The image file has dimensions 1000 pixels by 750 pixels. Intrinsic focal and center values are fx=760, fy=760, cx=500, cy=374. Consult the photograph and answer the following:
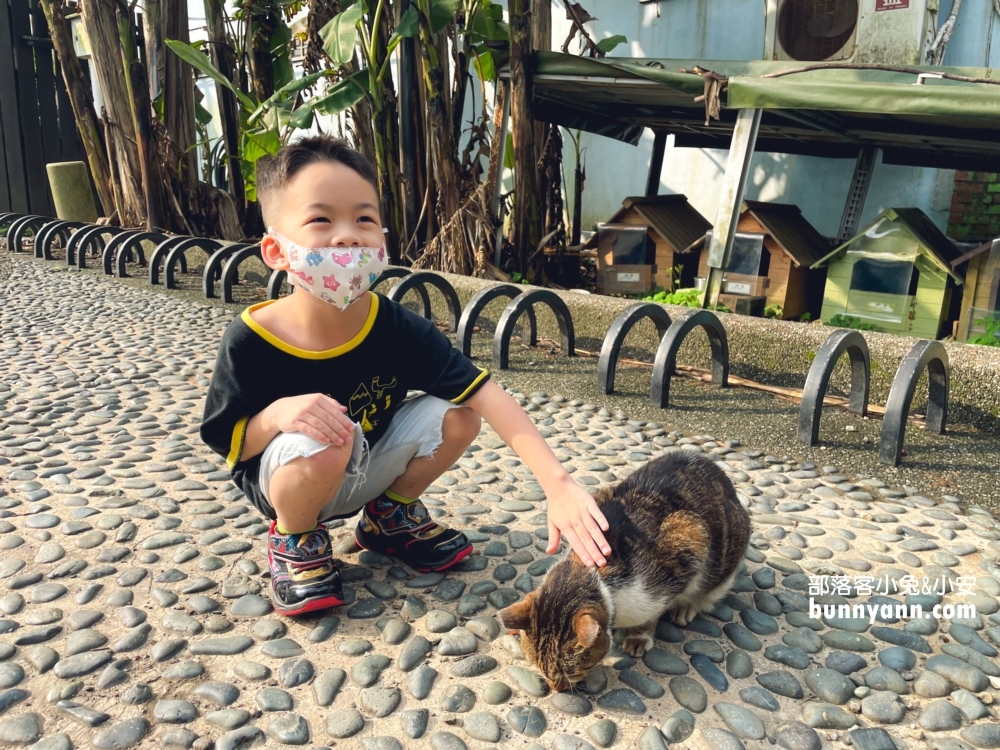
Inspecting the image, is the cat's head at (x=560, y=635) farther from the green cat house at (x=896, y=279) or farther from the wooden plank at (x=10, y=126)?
the wooden plank at (x=10, y=126)

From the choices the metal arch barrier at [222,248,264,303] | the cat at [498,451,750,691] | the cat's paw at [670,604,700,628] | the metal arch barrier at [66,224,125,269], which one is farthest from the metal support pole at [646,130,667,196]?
the metal arch barrier at [66,224,125,269]

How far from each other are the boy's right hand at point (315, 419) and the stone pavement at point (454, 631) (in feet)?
1.86

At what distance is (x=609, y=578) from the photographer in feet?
6.31

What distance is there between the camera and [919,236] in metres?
4.91

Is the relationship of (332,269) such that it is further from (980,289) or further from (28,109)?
(28,109)

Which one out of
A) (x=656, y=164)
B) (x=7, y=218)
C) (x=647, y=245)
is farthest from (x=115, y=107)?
(x=647, y=245)

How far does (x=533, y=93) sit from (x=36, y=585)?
4836 millimetres

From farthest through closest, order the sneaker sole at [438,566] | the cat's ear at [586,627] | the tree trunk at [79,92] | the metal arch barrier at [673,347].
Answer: the tree trunk at [79,92], the metal arch barrier at [673,347], the sneaker sole at [438,566], the cat's ear at [586,627]

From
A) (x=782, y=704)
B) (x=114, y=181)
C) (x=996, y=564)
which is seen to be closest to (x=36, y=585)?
(x=782, y=704)

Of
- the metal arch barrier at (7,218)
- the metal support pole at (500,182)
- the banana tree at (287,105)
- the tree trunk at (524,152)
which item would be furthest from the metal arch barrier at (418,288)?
the metal arch barrier at (7,218)

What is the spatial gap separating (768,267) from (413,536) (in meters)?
4.35

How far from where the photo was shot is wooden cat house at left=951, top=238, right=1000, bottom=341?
14.7 feet

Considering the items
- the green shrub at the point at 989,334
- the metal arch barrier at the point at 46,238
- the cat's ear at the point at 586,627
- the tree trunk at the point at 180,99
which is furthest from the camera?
the metal arch barrier at the point at 46,238

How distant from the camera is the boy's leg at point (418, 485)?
2295 mm
